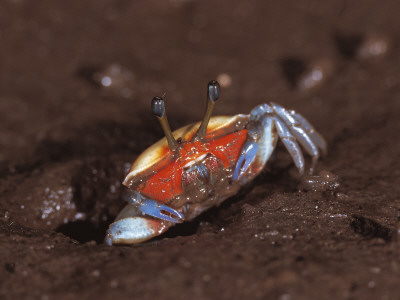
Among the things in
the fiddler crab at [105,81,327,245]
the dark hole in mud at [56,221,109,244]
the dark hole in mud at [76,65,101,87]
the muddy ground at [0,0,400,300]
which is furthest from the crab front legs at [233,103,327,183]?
the dark hole in mud at [76,65,101,87]

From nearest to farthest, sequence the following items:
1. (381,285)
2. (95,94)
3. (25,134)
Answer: (381,285) < (25,134) < (95,94)

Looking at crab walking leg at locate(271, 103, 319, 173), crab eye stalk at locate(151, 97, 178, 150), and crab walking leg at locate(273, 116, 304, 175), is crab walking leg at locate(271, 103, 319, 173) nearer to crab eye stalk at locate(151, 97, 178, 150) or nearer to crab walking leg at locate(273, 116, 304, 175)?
crab walking leg at locate(273, 116, 304, 175)

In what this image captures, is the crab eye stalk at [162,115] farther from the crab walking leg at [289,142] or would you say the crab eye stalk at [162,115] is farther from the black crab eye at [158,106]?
the crab walking leg at [289,142]

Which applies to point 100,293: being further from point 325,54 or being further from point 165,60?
point 325,54

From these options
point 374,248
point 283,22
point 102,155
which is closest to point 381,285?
point 374,248

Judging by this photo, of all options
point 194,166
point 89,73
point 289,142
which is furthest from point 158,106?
point 89,73

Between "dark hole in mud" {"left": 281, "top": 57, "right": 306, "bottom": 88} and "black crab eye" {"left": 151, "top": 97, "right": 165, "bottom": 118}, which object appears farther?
"dark hole in mud" {"left": 281, "top": 57, "right": 306, "bottom": 88}

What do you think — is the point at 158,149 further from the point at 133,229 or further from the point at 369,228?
the point at 369,228
